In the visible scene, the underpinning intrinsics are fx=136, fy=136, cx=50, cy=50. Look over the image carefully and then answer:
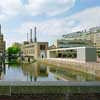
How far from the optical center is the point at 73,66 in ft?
99.5

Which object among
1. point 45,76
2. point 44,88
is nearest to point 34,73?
point 45,76

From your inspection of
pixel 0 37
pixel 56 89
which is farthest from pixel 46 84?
pixel 0 37

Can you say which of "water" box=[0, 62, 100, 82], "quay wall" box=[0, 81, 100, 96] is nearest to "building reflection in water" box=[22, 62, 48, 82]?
"water" box=[0, 62, 100, 82]

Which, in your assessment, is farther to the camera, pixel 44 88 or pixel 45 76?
pixel 45 76

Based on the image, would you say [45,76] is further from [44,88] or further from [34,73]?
[44,88]

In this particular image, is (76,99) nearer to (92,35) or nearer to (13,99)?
(13,99)

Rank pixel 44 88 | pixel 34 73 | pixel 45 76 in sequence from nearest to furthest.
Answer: pixel 44 88 → pixel 45 76 → pixel 34 73

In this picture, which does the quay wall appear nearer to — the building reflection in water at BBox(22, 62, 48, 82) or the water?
the water

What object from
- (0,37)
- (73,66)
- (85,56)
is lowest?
(73,66)

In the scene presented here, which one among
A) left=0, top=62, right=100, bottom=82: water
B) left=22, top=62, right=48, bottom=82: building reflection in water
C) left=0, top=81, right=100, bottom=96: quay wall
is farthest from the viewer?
left=22, top=62, right=48, bottom=82: building reflection in water

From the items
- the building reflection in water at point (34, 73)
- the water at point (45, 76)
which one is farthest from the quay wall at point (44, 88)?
the building reflection in water at point (34, 73)

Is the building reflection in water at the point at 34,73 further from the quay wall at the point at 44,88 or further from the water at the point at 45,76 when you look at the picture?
the quay wall at the point at 44,88

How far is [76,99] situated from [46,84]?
2.16 metres

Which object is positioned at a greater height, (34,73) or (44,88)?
(44,88)
